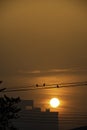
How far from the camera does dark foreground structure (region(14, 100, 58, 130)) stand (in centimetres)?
281

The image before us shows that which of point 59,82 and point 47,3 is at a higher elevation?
point 47,3

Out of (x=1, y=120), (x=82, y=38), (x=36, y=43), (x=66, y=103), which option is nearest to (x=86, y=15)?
(x=82, y=38)

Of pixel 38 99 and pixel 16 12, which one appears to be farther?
pixel 16 12

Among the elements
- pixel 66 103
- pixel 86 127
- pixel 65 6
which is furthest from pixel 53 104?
pixel 65 6

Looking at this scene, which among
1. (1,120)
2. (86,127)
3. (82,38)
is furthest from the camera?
(82,38)

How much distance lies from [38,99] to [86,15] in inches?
24.5

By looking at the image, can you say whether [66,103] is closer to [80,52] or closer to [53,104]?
[53,104]

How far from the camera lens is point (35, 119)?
2.83 metres

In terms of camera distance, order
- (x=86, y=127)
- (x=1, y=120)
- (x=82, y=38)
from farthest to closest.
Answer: (x=82, y=38), (x=86, y=127), (x=1, y=120)

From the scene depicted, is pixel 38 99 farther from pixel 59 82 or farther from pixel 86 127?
pixel 86 127

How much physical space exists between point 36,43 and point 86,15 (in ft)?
1.22

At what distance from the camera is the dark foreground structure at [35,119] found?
281cm

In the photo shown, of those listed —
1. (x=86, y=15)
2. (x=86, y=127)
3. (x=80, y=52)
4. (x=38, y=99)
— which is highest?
(x=86, y=15)

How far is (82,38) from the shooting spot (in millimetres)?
2926
